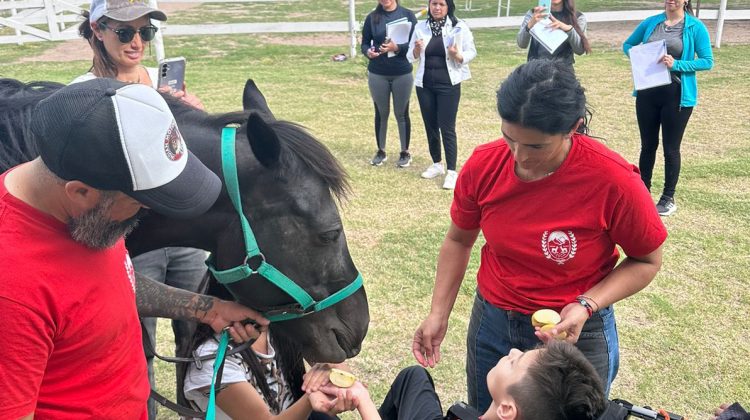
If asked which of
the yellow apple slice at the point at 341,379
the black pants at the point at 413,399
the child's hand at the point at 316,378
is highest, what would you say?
the yellow apple slice at the point at 341,379

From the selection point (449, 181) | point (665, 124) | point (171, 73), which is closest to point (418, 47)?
point (449, 181)

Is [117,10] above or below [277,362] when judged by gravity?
above

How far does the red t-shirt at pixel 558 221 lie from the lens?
219 cm

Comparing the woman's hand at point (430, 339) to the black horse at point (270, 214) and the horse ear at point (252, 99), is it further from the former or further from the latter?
the horse ear at point (252, 99)

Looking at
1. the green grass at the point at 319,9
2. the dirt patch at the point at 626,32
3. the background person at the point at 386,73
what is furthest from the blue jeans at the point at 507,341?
the green grass at the point at 319,9

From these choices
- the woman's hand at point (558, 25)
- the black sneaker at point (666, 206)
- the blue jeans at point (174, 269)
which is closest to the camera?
the blue jeans at point (174, 269)

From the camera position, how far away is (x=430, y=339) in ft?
Result: 8.82

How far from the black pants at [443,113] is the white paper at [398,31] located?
644 millimetres

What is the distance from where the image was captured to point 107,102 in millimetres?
1417

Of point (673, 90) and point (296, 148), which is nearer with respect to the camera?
point (296, 148)

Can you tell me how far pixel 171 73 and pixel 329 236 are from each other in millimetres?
1795

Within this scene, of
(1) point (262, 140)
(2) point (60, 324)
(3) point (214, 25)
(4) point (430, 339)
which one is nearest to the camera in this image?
(2) point (60, 324)

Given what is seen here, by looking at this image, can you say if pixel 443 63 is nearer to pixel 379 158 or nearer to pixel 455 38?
pixel 455 38

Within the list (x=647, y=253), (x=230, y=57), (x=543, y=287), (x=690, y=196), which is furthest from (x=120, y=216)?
(x=230, y=57)
